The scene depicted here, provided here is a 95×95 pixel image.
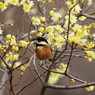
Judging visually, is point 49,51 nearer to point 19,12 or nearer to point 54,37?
point 54,37

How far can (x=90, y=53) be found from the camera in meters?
1.68

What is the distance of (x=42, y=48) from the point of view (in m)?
1.75

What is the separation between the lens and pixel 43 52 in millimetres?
1760

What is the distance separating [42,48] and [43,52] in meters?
0.03

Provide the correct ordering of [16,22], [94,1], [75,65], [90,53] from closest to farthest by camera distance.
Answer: [90,53] → [94,1] → [16,22] → [75,65]

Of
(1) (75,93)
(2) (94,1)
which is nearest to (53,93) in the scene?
(1) (75,93)

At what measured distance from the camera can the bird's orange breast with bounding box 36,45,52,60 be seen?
1745 millimetres

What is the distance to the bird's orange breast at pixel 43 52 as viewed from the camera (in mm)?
1745

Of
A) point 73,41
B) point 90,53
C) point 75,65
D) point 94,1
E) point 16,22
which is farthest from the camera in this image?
point 75,65

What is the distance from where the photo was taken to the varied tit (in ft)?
5.69

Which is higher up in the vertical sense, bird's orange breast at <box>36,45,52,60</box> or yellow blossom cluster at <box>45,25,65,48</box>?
yellow blossom cluster at <box>45,25,65,48</box>

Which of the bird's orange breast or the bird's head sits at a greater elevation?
the bird's head

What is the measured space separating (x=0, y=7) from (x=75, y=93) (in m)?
2.61

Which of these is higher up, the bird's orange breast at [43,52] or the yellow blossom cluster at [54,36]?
the yellow blossom cluster at [54,36]
